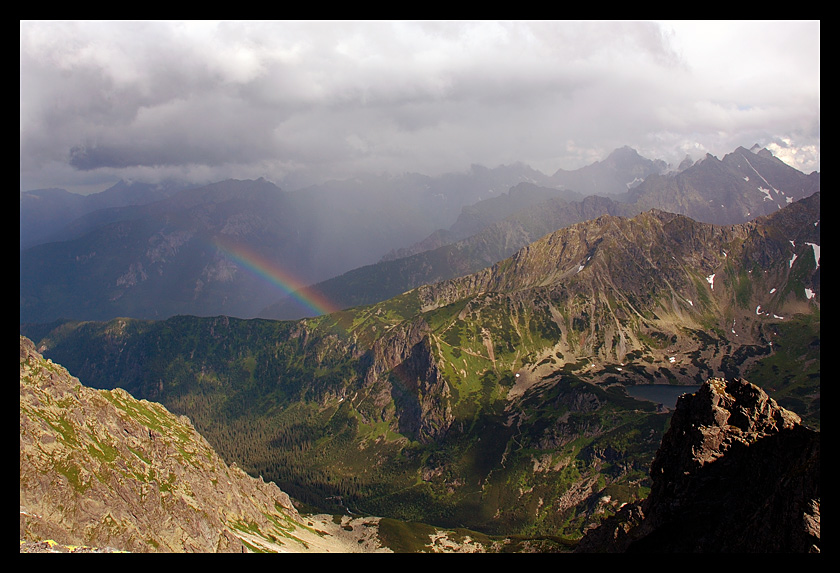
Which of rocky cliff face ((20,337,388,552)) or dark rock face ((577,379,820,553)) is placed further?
rocky cliff face ((20,337,388,552))

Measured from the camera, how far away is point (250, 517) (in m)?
145

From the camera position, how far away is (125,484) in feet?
331

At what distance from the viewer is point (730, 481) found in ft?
191

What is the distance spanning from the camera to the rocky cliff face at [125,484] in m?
80.5

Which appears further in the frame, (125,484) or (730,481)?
(125,484)

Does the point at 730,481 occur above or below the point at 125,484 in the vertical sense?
above

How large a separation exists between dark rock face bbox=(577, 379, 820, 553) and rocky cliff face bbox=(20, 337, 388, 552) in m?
78.3

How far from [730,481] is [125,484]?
374 feet

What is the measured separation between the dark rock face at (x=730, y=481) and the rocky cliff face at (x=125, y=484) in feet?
257

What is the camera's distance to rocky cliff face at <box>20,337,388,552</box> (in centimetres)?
8050
